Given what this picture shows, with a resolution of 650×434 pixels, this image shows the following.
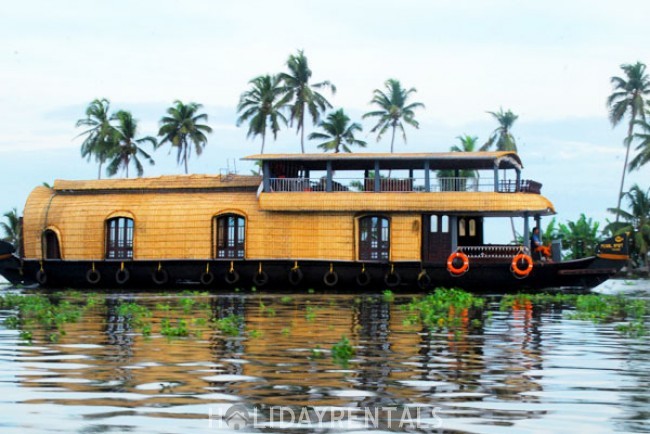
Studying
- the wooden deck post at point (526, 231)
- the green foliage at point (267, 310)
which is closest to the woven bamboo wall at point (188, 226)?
the wooden deck post at point (526, 231)

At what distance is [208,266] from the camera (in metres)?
31.1

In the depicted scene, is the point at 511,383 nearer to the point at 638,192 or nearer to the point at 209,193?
the point at 209,193

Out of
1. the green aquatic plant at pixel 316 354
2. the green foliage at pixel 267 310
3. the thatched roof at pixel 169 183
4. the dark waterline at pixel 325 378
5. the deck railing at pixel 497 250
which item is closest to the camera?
the dark waterline at pixel 325 378

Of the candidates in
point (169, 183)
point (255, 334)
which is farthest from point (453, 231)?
point (255, 334)

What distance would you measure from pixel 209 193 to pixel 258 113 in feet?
84.4

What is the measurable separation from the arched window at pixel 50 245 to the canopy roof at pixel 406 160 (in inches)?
267

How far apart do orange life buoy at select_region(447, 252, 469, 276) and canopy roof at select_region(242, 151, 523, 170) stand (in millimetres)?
2847

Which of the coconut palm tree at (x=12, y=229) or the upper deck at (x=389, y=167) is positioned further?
the coconut palm tree at (x=12, y=229)

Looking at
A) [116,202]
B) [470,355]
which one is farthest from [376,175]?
[470,355]

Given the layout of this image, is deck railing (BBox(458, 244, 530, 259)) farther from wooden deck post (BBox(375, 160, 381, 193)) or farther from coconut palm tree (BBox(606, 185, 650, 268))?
coconut palm tree (BBox(606, 185, 650, 268))

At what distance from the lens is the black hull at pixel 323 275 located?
97.0 feet

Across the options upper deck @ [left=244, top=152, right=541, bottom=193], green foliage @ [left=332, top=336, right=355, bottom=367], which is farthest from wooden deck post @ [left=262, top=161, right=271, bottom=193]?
green foliage @ [left=332, top=336, right=355, bottom=367]

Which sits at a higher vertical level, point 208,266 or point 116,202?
point 116,202

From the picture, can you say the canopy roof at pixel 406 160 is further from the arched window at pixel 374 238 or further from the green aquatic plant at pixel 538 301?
the green aquatic plant at pixel 538 301
